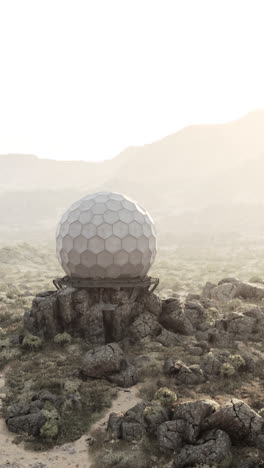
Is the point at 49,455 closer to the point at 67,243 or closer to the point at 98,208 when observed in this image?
the point at 67,243

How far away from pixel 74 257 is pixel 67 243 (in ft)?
3.77

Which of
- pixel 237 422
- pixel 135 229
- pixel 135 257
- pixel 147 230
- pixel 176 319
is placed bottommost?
pixel 237 422

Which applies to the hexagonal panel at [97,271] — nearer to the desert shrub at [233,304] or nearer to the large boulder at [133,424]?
the large boulder at [133,424]

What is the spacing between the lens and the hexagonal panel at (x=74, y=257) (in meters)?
26.6

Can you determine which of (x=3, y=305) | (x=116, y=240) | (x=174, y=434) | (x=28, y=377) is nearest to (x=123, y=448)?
(x=174, y=434)

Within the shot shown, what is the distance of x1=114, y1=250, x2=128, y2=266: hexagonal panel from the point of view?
26133 millimetres

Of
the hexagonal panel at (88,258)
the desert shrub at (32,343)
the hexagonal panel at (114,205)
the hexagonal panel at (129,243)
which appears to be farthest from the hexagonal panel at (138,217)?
the desert shrub at (32,343)

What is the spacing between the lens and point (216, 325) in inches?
1081

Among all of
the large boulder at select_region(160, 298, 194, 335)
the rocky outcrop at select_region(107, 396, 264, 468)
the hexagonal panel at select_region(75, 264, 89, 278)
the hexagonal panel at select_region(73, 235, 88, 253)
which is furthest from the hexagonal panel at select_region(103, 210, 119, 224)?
the rocky outcrop at select_region(107, 396, 264, 468)

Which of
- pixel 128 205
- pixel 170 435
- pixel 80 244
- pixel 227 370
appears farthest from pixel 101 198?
pixel 170 435

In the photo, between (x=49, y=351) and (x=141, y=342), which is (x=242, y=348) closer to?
(x=141, y=342)

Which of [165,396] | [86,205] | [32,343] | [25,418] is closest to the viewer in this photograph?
[25,418]

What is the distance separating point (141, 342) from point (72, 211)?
31.6ft

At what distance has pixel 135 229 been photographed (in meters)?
27.1
